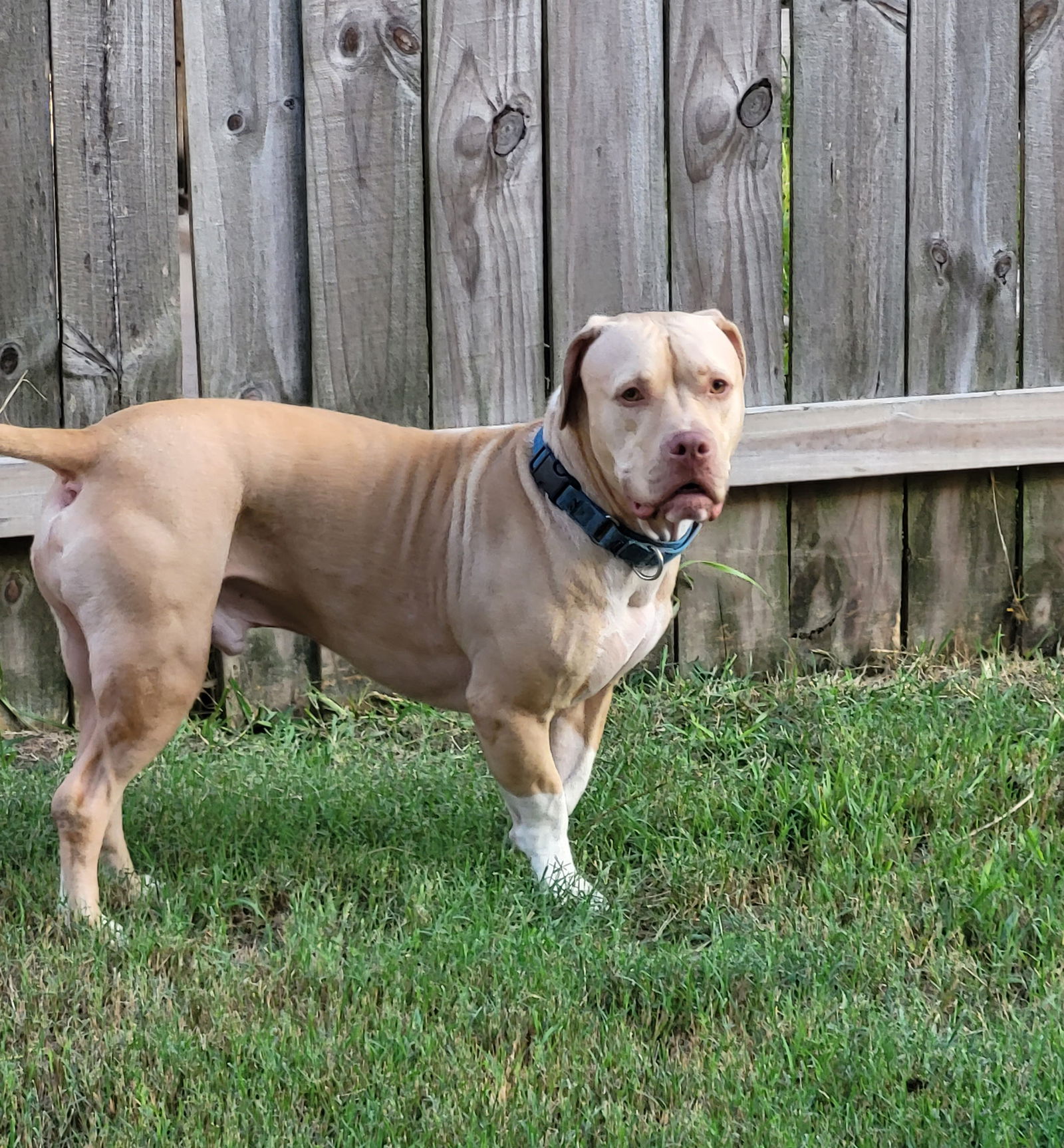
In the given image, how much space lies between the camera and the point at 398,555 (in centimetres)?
337

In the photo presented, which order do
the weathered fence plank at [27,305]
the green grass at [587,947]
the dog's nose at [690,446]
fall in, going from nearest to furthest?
the green grass at [587,947]
the dog's nose at [690,446]
the weathered fence plank at [27,305]

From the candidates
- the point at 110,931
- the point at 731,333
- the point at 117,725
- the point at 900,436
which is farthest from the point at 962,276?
the point at 110,931

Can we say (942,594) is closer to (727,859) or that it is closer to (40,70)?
(727,859)

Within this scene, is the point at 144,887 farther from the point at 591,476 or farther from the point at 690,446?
the point at 690,446

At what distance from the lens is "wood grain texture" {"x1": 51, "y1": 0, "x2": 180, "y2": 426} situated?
3.91m

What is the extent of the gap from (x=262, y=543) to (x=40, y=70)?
5.26 ft

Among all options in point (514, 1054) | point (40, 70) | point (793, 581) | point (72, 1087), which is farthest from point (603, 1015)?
point (40, 70)

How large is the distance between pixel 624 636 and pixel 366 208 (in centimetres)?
169

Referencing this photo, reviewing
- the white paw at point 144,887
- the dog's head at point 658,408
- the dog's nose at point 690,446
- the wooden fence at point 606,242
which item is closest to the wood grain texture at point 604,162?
the wooden fence at point 606,242

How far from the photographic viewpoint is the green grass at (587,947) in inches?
99.7

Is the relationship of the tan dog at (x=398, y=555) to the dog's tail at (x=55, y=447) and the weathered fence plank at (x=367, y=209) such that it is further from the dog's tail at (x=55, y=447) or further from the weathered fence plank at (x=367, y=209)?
the weathered fence plank at (x=367, y=209)

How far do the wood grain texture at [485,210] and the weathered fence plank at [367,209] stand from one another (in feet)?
0.19

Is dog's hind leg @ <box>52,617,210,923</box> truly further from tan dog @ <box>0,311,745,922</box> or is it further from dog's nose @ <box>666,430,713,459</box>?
dog's nose @ <box>666,430,713,459</box>

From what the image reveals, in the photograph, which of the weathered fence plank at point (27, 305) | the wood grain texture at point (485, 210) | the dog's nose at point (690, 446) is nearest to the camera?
the dog's nose at point (690, 446)
